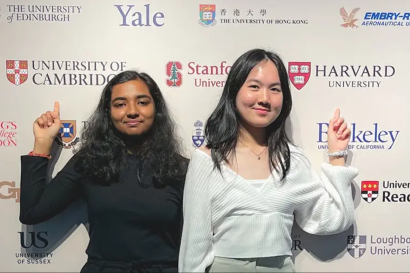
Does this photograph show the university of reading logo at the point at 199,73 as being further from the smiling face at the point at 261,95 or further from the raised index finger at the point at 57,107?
the raised index finger at the point at 57,107

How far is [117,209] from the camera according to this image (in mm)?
1309

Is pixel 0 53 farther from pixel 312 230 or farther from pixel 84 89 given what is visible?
pixel 312 230

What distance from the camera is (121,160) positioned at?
1.37 metres

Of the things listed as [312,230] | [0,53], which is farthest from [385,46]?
[0,53]

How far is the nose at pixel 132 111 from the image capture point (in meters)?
1.32

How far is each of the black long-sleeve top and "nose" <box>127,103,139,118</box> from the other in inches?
6.7

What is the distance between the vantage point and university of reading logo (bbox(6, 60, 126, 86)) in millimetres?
1465

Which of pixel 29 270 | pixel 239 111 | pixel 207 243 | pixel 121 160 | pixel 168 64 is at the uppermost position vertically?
pixel 168 64

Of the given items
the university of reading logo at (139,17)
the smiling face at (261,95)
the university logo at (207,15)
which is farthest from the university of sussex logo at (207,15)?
the smiling face at (261,95)

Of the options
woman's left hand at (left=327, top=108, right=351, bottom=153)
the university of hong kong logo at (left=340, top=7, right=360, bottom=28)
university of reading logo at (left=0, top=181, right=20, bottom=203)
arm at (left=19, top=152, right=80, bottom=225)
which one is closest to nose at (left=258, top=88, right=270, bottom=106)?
woman's left hand at (left=327, top=108, right=351, bottom=153)

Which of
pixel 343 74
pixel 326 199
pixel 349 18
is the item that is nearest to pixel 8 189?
pixel 326 199

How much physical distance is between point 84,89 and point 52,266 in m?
0.75

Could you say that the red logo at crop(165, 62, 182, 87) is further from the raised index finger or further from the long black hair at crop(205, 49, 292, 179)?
the raised index finger

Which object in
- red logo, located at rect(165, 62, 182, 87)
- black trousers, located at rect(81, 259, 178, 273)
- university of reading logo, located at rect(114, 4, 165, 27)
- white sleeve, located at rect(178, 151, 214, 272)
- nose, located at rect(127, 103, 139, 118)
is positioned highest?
university of reading logo, located at rect(114, 4, 165, 27)
